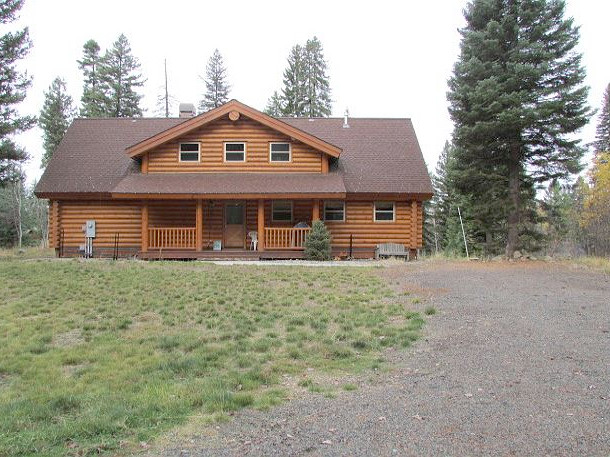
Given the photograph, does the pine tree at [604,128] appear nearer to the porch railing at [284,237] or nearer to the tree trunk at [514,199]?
the tree trunk at [514,199]

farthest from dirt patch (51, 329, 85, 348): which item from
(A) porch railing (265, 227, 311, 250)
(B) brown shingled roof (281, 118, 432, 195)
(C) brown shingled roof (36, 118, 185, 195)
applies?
(B) brown shingled roof (281, 118, 432, 195)

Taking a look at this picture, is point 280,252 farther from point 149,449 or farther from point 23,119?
point 149,449

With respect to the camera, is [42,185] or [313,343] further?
[42,185]

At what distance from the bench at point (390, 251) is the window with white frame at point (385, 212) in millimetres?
1254

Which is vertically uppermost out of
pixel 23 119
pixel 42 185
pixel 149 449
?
pixel 23 119

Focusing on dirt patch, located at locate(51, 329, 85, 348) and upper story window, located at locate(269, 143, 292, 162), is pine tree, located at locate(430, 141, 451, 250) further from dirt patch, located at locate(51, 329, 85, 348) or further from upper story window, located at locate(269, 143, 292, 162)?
dirt patch, located at locate(51, 329, 85, 348)

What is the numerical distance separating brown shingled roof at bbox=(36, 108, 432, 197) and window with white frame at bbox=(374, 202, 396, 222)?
94 centimetres

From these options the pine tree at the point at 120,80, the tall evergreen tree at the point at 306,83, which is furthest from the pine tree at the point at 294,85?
the pine tree at the point at 120,80

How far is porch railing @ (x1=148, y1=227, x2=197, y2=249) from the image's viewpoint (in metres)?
20.6

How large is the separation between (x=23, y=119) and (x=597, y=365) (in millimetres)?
21786

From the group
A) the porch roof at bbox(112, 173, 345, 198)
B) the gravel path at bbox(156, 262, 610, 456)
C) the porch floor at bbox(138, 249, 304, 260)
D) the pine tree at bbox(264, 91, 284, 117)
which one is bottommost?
the gravel path at bbox(156, 262, 610, 456)

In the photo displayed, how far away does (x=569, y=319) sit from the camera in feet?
28.7

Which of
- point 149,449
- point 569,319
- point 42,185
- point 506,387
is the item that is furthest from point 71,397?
point 42,185

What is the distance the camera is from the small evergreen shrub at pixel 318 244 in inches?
767
